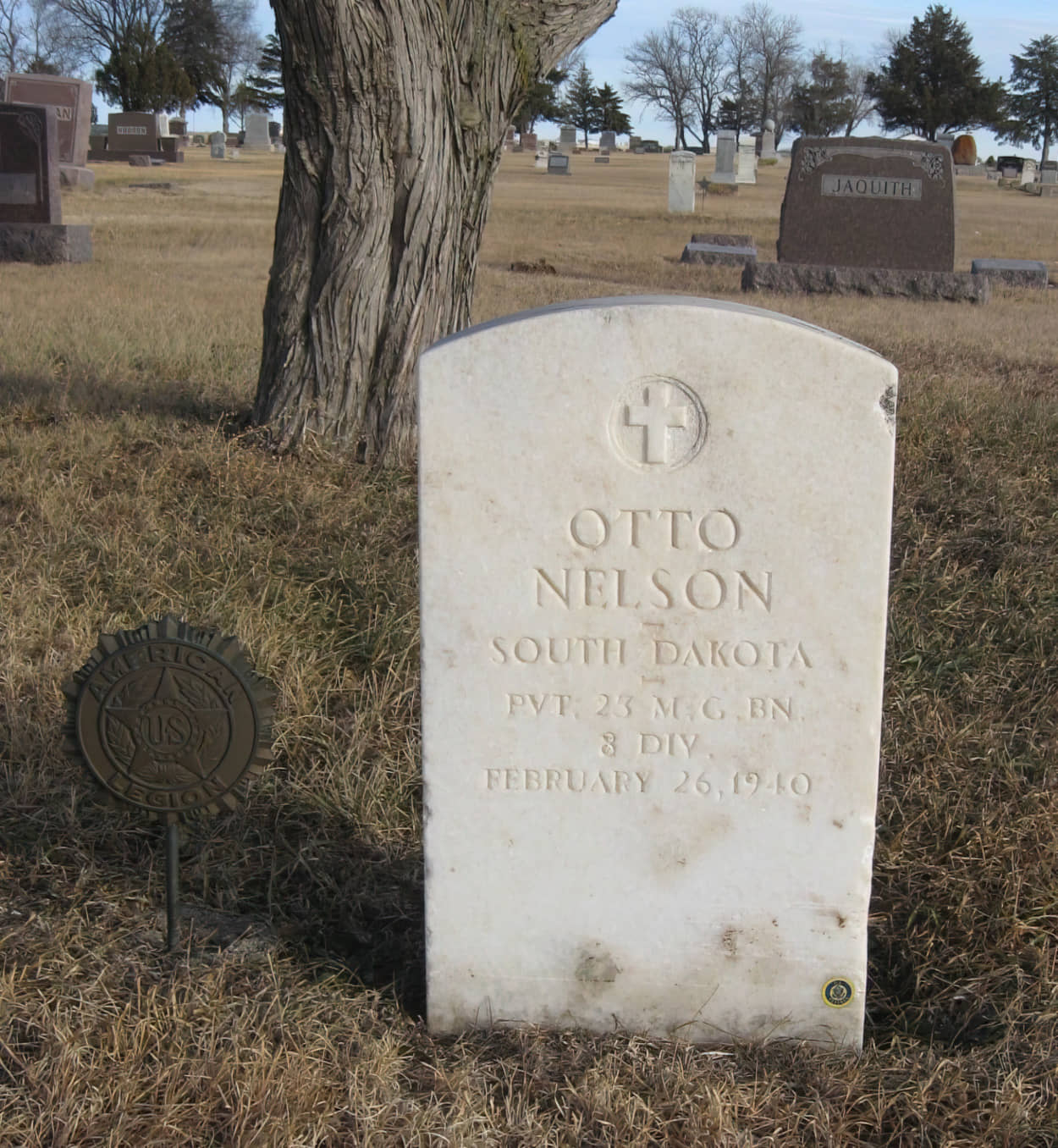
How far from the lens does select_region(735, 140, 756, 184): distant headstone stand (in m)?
39.3

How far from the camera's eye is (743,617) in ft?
7.22

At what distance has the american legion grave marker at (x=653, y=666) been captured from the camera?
2.11 m

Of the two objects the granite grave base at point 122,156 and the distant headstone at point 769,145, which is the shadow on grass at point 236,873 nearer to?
the granite grave base at point 122,156

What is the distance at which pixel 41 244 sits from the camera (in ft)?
40.8

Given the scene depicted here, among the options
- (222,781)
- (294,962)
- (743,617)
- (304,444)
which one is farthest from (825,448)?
(304,444)

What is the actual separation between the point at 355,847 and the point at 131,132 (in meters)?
39.4

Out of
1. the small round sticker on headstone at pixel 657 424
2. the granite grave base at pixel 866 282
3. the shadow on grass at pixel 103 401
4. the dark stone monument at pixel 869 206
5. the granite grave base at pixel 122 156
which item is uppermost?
the granite grave base at pixel 122 156

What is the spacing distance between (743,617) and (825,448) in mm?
324

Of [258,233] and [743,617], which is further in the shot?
[258,233]

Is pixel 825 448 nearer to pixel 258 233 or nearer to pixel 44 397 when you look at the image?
pixel 44 397

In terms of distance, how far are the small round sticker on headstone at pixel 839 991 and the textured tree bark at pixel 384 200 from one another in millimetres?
3353

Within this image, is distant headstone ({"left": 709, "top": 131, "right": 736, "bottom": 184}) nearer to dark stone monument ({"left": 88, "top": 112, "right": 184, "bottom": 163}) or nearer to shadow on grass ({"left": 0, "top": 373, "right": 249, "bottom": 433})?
dark stone monument ({"left": 88, "top": 112, "right": 184, "bottom": 163})

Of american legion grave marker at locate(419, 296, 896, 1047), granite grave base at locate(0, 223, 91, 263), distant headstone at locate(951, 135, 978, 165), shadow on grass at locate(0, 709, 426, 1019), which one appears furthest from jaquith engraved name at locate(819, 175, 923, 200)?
distant headstone at locate(951, 135, 978, 165)

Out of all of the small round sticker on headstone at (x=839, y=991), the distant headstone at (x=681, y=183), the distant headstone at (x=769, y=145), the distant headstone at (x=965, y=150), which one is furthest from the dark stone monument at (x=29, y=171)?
the distant headstone at (x=769, y=145)
